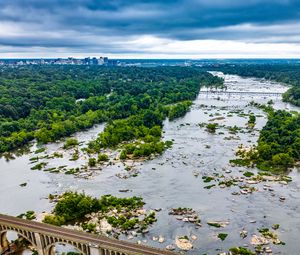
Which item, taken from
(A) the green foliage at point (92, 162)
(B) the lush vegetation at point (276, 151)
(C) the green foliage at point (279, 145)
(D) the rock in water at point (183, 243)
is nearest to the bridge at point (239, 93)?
(C) the green foliage at point (279, 145)

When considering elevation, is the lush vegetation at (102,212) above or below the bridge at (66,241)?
below

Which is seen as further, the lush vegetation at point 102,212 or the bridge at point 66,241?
the lush vegetation at point 102,212

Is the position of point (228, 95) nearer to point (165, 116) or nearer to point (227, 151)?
point (165, 116)

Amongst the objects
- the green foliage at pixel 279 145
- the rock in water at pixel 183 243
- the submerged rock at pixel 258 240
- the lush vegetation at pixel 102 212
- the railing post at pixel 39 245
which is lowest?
the rock in water at pixel 183 243

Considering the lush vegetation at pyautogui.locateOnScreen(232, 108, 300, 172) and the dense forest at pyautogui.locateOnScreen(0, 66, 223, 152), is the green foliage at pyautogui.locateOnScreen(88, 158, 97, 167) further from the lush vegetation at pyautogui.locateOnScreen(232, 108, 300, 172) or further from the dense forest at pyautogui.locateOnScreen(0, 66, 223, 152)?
the lush vegetation at pyautogui.locateOnScreen(232, 108, 300, 172)

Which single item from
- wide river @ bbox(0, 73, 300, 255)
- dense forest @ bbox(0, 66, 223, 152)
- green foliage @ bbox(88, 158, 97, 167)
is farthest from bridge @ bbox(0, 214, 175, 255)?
dense forest @ bbox(0, 66, 223, 152)

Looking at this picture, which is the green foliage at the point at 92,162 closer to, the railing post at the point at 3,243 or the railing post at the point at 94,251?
the railing post at the point at 3,243

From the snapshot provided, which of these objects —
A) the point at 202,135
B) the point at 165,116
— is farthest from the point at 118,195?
the point at 165,116
